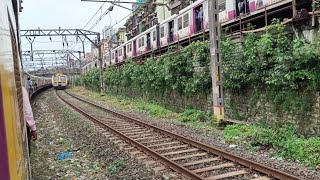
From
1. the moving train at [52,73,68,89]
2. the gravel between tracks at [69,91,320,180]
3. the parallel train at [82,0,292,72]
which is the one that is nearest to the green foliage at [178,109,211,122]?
the gravel between tracks at [69,91,320,180]

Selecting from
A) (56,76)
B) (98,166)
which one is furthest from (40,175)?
(56,76)

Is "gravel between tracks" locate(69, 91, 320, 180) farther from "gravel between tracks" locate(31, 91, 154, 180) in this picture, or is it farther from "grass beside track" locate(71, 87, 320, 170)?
"gravel between tracks" locate(31, 91, 154, 180)

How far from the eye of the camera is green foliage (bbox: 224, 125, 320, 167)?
7.33 meters

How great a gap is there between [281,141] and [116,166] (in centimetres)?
430

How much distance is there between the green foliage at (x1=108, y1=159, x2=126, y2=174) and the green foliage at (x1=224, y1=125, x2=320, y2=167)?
3.32m

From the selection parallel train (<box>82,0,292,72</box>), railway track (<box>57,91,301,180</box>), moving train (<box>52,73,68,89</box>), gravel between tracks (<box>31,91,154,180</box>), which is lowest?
gravel between tracks (<box>31,91,154,180</box>)

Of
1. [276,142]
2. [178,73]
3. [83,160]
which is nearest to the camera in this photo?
[83,160]

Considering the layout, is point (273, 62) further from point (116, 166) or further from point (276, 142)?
point (116, 166)

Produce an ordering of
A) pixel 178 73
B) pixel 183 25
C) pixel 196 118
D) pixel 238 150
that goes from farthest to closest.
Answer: pixel 183 25 < pixel 178 73 < pixel 196 118 < pixel 238 150

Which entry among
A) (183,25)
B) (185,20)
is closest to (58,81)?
(183,25)

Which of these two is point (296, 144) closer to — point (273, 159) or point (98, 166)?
point (273, 159)

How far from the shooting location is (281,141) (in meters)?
8.76

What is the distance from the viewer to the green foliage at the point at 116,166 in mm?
7110

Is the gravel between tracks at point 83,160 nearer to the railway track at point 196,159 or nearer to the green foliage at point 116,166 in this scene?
the green foliage at point 116,166
